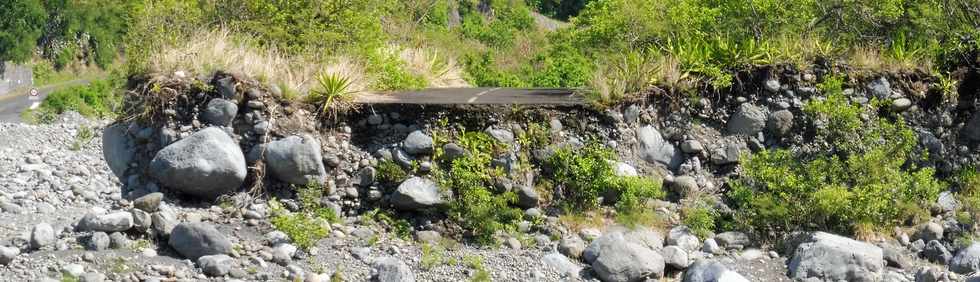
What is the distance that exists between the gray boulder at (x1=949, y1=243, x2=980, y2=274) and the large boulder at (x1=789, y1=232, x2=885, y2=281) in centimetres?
71

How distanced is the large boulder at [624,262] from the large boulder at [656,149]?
1711 mm

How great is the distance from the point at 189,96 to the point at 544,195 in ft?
10.1

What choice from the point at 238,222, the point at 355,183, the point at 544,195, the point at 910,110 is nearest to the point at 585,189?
the point at 544,195

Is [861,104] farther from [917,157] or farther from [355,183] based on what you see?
[355,183]

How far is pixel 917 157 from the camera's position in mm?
10484

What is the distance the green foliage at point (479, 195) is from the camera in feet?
28.7

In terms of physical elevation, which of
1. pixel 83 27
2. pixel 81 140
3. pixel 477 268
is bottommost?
pixel 83 27

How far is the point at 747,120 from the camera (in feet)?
33.6

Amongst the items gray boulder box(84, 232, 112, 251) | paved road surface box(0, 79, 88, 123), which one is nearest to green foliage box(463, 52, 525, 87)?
gray boulder box(84, 232, 112, 251)

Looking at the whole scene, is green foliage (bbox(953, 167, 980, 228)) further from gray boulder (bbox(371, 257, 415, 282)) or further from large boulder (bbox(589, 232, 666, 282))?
gray boulder (bbox(371, 257, 415, 282))

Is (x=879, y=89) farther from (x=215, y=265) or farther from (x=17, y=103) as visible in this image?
(x=17, y=103)

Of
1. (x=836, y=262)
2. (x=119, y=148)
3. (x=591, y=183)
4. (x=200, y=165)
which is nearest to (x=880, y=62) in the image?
(x=836, y=262)

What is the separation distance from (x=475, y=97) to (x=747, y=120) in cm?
252

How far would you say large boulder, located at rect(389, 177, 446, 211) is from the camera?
8.87m
